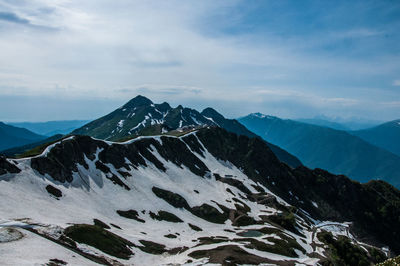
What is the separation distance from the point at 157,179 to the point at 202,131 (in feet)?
264

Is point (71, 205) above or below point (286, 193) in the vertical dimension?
above

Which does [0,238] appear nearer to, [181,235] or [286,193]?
[181,235]

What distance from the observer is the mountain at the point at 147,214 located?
5547cm

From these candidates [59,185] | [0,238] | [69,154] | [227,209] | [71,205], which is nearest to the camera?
[0,238]

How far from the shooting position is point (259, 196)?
488 feet

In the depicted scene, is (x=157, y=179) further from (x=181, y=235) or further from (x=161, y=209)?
(x=181, y=235)

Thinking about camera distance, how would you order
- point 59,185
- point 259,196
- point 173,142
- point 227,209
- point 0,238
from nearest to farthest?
point 0,238
point 59,185
point 227,209
point 259,196
point 173,142

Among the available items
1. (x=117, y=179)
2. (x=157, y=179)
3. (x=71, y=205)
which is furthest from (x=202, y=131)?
(x=71, y=205)

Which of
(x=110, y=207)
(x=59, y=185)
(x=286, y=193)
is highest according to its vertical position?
(x=59, y=185)

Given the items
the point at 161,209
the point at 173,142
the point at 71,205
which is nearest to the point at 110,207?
the point at 71,205

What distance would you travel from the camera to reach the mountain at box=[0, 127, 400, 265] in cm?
5547

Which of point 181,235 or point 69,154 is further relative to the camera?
point 69,154

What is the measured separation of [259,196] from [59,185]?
327 feet

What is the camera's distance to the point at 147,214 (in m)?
96.4
